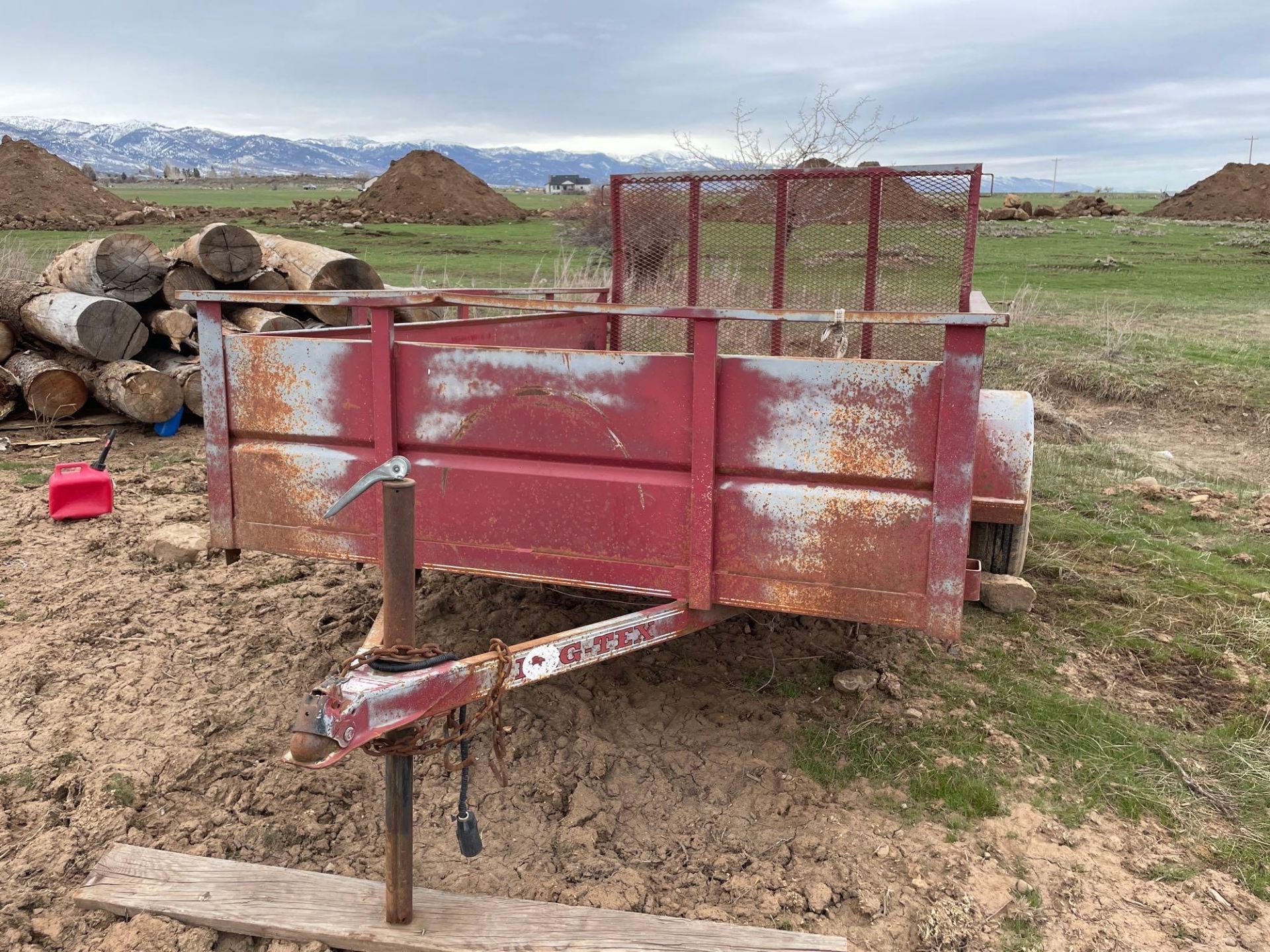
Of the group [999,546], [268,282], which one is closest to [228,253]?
[268,282]

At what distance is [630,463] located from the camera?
277 centimetres

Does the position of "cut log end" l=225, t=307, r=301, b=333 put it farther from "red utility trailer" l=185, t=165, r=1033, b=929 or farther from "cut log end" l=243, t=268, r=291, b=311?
"red utility trailer" l=185, t=165, r=1033, b=929

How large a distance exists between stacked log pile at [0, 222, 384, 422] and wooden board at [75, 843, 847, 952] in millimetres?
5858

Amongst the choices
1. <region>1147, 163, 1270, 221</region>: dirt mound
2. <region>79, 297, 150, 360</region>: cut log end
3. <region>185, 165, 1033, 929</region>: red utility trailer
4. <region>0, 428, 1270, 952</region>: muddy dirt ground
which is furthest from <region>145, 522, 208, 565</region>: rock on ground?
<region>1147, 163, 1270, 221</region>: dirt mound

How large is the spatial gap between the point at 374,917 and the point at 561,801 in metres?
0.71

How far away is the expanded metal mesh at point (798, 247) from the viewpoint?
15.7 feet

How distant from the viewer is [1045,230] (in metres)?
34.0

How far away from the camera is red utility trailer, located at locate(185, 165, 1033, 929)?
248 centimetres

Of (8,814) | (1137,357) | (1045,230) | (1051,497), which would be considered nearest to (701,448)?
(8,814)

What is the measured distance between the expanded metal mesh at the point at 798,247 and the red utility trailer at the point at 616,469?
160 cm

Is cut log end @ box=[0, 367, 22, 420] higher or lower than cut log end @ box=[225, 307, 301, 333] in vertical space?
lower

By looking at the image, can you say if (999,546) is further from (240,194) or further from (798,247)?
(240,194)

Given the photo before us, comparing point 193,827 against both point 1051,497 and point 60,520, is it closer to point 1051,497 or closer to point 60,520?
point 60,520

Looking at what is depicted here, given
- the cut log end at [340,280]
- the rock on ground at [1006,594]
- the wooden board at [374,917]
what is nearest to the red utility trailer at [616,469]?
the wooden board at [374,917]
